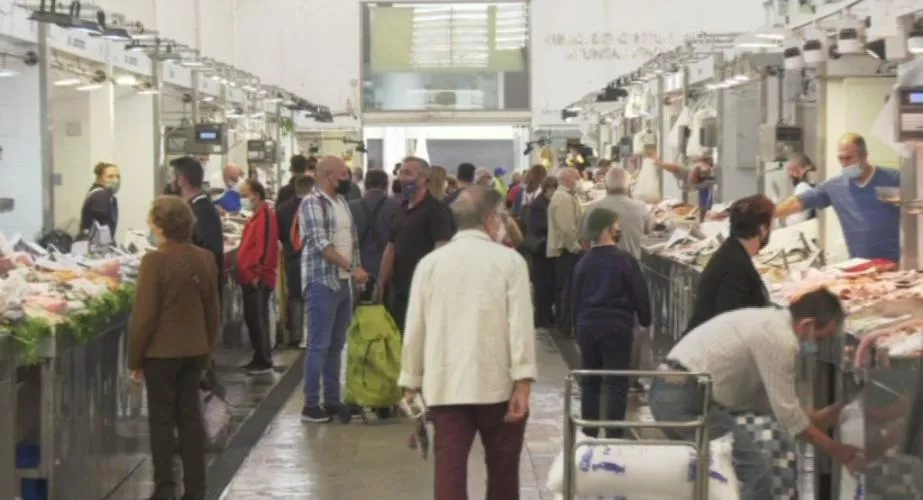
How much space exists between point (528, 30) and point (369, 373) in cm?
2236

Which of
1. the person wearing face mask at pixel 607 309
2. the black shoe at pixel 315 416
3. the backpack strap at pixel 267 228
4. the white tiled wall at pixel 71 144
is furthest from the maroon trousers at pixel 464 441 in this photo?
the white tiled wall at pixel 71 144

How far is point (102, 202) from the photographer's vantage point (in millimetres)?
14617

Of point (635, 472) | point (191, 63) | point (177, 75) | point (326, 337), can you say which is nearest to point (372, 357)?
point (326, 337)

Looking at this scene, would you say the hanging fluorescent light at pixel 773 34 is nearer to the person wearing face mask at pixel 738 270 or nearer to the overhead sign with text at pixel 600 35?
the person wearing face mask at pixel 738 270

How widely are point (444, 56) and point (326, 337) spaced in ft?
75.2

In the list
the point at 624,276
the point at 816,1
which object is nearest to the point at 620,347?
the point at 624,276

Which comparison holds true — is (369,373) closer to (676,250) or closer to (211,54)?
(676,250)

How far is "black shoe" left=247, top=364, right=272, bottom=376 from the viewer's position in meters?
13.0

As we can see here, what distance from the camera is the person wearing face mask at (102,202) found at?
47.6 feet

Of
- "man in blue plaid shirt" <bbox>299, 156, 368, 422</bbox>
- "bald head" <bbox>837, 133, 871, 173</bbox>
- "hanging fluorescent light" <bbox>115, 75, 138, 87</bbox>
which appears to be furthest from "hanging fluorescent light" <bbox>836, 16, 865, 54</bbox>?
"hanging fluorescent light" <bbox>115, 75, 138, 87</bbox>

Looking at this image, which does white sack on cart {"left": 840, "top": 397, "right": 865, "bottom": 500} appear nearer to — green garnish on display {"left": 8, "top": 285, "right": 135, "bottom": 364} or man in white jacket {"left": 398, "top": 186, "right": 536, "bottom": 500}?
man in white jacket {"left": 398, "top": 186, "right": 536, "bottom": 500}

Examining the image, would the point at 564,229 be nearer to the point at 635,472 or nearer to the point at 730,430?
the point at 730,430

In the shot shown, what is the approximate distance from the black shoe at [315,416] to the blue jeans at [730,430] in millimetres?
4975

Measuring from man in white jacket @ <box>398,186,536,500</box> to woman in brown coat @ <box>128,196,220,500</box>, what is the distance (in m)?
1.70
